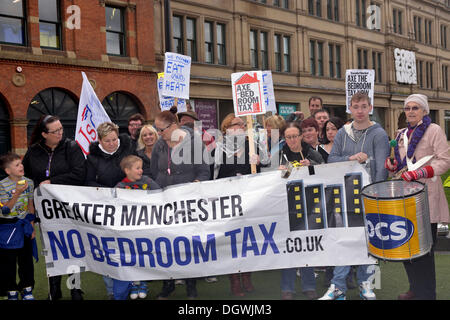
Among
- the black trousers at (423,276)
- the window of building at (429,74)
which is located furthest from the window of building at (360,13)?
the black trousers at (423,276)

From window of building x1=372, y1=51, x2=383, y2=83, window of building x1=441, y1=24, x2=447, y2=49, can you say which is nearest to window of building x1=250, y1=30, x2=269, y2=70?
window of building x1=372, y1=51, x2=383, y2=83

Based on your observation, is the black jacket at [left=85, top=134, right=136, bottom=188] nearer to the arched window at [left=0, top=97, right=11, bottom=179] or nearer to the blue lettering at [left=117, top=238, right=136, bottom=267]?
the blue lettering at [left=117, top=238, right=136, bottom=267]

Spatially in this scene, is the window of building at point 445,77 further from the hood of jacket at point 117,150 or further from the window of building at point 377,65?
the hood of jacket at point 117,150

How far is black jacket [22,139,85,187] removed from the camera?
5918mm

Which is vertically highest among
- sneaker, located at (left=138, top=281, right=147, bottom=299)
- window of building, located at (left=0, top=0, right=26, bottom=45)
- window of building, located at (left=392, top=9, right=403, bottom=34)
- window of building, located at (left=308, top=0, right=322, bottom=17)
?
window of building, located at (left=392, top=9, right=403, bottom=34)

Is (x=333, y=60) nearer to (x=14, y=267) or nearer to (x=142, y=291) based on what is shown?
(x=142, y=291)

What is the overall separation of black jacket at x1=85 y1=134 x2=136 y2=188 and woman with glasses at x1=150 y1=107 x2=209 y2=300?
482mm

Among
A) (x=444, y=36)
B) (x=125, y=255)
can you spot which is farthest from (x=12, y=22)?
(x=444, y=36)

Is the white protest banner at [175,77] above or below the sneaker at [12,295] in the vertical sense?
above

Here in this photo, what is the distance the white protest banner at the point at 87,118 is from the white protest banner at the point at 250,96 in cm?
235

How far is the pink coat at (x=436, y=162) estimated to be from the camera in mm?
4992

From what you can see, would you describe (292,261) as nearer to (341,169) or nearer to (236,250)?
(236,250)
